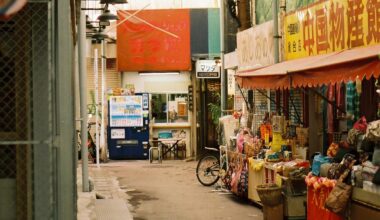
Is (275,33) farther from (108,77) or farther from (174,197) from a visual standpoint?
(108,77)

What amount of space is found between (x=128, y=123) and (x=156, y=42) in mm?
3333

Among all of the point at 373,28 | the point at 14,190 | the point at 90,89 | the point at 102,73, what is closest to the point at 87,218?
the point at 14,190

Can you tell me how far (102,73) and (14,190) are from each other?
15807mm

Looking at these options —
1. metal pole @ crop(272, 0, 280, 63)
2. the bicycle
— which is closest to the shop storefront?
metal pole @ crop(272, 0, 280, 63)

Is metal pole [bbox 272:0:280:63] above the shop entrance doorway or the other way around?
above

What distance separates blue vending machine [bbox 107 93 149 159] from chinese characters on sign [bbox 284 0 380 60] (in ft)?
36.3

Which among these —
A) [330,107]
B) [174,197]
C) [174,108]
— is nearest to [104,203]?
[174,197]

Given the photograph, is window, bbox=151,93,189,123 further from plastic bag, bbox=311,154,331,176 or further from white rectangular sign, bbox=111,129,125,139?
plastic bag, bbox=311,154,331,176

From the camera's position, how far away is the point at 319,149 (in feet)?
39.9

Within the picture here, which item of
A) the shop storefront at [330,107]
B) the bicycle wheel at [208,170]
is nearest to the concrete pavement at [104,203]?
the bicycle wheel at [208,170]

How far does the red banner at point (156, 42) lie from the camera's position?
79.0 feet

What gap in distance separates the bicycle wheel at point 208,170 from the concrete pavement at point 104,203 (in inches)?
89.5

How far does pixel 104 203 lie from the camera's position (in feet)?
44.7

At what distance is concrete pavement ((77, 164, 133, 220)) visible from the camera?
38.8ft
